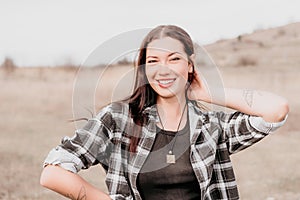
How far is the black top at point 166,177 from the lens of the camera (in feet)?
9.53

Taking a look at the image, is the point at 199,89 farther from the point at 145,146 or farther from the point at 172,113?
the point at 145,146

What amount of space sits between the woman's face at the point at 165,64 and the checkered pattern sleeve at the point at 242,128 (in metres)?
0.30

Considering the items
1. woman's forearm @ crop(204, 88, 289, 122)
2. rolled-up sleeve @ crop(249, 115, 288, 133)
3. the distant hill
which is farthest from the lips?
the distant hill

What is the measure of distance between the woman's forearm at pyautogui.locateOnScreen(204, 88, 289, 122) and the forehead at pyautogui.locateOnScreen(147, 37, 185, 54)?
302mm

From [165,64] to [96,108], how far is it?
1.24ft

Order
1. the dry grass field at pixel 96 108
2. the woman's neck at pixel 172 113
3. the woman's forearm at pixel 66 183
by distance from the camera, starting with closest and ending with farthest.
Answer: the woman's forearm at pixel 66 183 → the woman's neck at pixel 172 113 → the dry grass field at pixel 96 108

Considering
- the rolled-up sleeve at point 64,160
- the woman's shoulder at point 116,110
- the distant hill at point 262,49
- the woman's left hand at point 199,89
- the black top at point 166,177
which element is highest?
the woman's left hand at point 199,89

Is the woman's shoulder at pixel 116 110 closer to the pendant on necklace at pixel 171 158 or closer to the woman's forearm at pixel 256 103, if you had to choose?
the pendant on necklace at pixel 171 158

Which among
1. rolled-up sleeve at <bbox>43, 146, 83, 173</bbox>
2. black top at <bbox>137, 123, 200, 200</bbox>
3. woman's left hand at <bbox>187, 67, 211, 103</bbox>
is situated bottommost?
black top at <bbox>137, 123, 200, 200</bbox>

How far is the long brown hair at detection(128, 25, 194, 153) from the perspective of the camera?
2971 millimetres

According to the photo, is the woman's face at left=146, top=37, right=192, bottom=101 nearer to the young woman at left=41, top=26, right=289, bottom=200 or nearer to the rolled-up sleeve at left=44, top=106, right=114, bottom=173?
the young woman at left=41, top=26, right=289, bottom=200

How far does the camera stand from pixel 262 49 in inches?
1551

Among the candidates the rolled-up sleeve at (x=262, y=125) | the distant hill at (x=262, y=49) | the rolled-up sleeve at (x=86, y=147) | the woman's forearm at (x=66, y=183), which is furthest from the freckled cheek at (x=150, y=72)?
the distant hill at (x=262, y=49)

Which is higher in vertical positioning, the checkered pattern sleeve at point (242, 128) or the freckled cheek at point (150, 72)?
the freckled cheek at point (150, 72)
